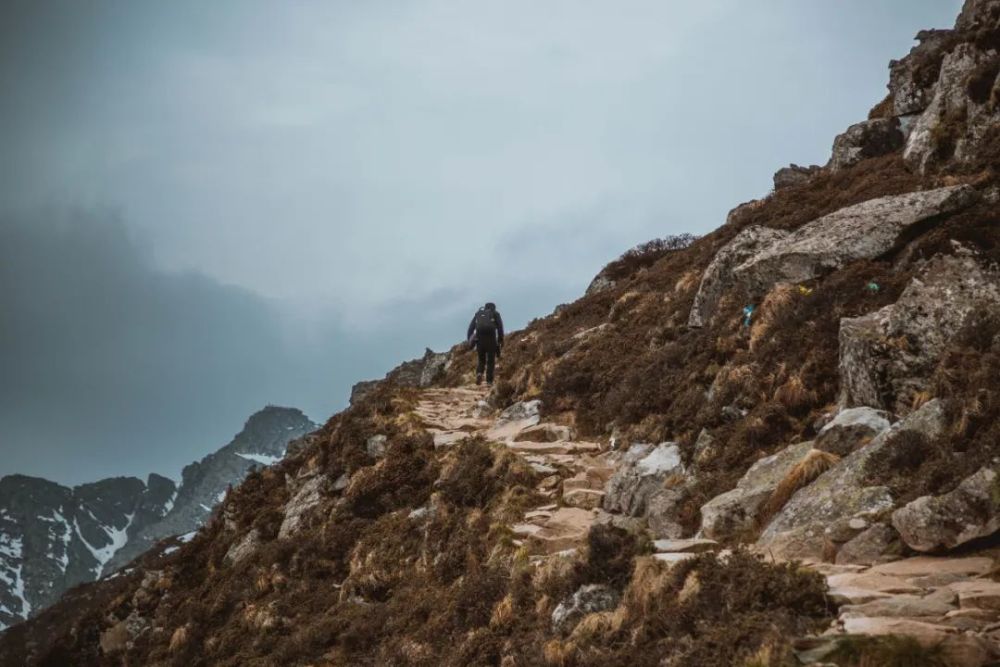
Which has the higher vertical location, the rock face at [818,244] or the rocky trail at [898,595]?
the rock face at [818,244]

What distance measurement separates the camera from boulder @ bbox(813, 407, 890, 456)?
8.73 metres

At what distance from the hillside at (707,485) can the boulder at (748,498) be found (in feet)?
0.13

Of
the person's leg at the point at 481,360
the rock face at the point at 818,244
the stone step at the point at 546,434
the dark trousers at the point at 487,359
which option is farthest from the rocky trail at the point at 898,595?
the person's leg at the point at 481,360

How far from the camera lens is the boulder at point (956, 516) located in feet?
19.7

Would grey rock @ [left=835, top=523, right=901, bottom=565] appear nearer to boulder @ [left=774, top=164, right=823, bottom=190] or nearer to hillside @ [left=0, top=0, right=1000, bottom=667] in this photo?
hillside @ [left=0, top=0, right=1000, bottom=667]

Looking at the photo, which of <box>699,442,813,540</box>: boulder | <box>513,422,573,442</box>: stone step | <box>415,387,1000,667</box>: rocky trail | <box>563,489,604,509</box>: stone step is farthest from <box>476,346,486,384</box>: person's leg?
<box>699,442,813,540</box>: boulder

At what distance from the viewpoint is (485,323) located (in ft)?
72.4

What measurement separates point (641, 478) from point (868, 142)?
19602 mm

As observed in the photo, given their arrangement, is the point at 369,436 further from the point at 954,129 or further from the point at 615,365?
the point at 954,129

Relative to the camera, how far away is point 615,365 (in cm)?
1797

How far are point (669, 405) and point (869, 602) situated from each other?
8831 millimetres

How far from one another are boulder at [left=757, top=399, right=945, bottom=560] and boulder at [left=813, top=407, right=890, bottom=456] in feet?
1.79

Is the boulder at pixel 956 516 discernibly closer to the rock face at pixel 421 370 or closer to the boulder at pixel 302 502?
the boulder at pixel 302 502

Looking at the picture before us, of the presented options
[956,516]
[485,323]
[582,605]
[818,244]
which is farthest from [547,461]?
[956,516]
